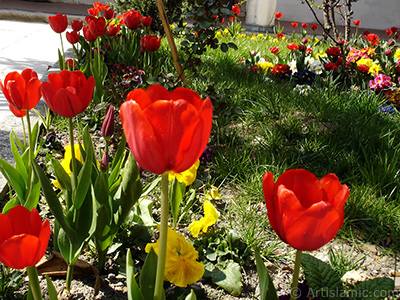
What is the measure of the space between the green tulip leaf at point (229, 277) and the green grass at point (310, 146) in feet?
0.54

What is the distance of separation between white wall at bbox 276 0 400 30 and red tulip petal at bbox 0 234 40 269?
11.8m

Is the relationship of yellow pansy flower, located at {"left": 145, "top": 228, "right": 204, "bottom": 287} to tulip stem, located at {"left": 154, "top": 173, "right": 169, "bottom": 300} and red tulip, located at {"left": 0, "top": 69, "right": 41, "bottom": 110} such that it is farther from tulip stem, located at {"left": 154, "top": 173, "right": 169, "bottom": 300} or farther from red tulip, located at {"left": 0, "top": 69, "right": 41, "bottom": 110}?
red tulip, located at {"left": 0, "top": 69, "right": 41, "bottom": 110}

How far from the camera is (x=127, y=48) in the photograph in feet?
12.3

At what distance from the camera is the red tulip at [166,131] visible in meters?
0.64

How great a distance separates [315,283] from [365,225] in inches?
37.8

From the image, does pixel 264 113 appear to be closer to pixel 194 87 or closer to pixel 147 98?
pixel 194 87

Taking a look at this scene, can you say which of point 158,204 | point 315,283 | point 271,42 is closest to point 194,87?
point 158,204

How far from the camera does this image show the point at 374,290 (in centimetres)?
87

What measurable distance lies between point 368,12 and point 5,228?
12.4 m

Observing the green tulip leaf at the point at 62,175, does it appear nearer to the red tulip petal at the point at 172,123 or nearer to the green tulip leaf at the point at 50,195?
the green tulip leaf at the point at 50,195

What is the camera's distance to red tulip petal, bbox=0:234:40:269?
696 millimetres

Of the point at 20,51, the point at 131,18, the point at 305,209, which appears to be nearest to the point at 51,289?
the point at 305,209

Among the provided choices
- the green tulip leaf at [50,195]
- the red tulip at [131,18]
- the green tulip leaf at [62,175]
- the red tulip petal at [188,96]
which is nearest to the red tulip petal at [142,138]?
the red tulip petal at [188,96]

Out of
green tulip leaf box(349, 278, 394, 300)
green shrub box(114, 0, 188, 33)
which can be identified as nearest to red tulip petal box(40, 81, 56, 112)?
green tulip leaf box(349, 278, 394, 300)
